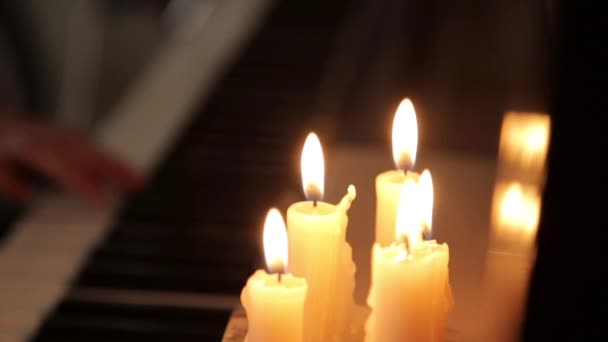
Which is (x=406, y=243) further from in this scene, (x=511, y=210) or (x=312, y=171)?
(x=511, y=210)

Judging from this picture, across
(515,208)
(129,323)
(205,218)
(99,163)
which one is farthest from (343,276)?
(99,163)

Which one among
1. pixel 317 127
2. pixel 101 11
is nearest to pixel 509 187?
pixel 317 127

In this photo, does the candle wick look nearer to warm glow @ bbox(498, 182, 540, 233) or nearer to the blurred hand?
warm glow @ bbox(498, 182, 540, 233)

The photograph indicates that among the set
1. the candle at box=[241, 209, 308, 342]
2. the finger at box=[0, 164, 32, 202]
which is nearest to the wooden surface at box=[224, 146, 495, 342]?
the candle at box=[241, 209, 308, 342]

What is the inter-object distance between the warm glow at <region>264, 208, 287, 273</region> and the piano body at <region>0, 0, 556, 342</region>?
5.7 inches

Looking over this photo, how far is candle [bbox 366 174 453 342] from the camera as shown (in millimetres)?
448

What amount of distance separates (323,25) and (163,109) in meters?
0.46

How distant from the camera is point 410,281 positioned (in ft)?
1.48

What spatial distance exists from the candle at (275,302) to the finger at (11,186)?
923 millimetres

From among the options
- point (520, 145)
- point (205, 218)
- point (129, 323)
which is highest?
point (520, 145)

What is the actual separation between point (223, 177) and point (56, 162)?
0.85 ft

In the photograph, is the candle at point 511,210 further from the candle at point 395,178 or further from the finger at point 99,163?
the finger at point 99,163

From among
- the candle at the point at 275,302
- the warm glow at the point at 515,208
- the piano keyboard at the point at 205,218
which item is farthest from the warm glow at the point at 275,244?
the piano keyboard at the point at 205,218

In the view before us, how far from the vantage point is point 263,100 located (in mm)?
1445
